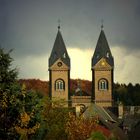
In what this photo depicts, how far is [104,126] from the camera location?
272 ft

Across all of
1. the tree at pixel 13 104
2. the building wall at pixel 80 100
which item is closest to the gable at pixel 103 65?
the building wall at pixel 80 100

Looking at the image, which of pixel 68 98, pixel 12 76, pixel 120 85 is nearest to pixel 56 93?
pixel 68 98

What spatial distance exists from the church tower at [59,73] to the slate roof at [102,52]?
16.3 ft

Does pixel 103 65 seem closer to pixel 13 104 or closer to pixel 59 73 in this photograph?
pixel 59 73

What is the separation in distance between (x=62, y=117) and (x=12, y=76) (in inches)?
1221

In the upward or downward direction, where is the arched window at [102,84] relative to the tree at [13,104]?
upward

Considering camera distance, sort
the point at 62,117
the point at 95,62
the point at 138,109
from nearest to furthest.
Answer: the point at 62,117
the point at 138,109
the point at 95,62

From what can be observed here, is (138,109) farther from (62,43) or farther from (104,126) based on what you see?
(104,126)

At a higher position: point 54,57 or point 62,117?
point 54,57

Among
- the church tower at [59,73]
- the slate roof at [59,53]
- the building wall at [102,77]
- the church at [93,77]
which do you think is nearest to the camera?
the building wall at [102,77]

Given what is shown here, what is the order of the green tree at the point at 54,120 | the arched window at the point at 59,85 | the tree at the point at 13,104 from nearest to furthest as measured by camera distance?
the tree at the point at 13,104
the green tree at the point at 54,120
the arched window at the point at 59,85

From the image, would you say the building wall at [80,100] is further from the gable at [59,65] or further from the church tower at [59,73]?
the gable at [59,65]

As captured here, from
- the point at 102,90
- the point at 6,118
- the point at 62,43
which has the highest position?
the point at 62,43

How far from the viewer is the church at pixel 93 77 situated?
454ft
